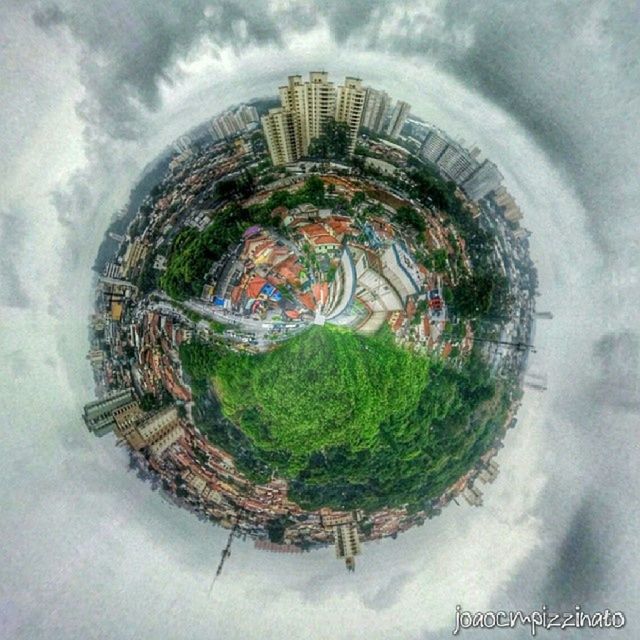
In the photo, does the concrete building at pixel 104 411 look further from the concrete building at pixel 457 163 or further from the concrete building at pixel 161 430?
the concrete building at pixel 457 163

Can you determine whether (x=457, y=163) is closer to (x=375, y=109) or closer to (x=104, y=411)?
(x=375, y=109)

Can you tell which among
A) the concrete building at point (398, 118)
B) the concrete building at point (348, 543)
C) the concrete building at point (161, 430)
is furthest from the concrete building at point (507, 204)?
the concrete building at point (161, 430)

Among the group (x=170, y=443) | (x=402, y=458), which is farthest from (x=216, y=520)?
(x=402, y=458)

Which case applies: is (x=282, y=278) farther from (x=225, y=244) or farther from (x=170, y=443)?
(x=170, y=443)

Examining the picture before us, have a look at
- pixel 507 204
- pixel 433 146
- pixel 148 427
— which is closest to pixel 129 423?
pixel 148 427

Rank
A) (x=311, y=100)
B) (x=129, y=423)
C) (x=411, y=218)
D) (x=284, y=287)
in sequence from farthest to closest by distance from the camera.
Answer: (x=284, y=287) → (x=411, y=218) → (x=129, y=423) → (x=311, y=100)

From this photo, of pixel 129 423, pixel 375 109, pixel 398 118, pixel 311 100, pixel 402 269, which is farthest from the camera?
pixel 402 269
